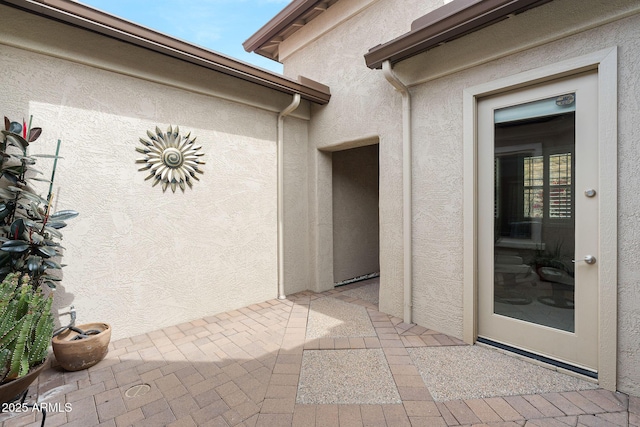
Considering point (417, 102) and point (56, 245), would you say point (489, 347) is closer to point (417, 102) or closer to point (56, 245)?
point (417, 102)

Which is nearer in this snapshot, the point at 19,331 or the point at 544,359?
the point at 19,331

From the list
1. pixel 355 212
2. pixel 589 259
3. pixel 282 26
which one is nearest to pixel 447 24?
pixel 589 259

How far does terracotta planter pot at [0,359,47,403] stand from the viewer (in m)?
2.30

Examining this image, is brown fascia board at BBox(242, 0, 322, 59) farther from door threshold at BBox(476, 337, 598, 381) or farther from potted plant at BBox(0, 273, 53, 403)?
door threshold at BBox(476, 337, 598, 381)

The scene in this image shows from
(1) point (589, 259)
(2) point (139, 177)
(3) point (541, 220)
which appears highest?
(2) point (139, 177)

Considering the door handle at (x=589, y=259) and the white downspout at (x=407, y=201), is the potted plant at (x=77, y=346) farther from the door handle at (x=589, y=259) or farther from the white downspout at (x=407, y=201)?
the door handle at (x=589, y=259)

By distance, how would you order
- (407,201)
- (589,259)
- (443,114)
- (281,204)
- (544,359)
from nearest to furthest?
(589,259)
(544,359)
(443,114)
(407,201)
(281,204)

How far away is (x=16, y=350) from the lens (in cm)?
233

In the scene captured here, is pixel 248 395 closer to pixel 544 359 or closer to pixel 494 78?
pixel 544 359

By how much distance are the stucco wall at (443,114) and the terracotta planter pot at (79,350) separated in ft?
12.4

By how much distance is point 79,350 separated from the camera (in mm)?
3135

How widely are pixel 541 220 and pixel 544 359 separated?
1549 mm

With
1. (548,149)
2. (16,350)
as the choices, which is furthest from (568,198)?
(16,350)

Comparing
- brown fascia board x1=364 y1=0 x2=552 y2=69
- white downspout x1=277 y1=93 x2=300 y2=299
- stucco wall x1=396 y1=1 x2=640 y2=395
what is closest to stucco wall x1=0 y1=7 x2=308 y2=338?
white downspout x1=277 y1=93 x2=300 y2=299
